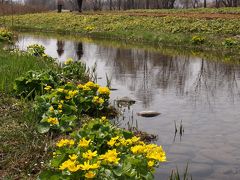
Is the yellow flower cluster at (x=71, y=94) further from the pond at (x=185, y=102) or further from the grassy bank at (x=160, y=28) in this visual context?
the grassy bank at (x=160, y=28)

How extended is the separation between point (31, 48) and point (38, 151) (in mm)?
8624

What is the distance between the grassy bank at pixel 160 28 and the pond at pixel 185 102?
3719mm

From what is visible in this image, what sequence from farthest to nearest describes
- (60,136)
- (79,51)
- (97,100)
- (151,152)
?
(79,51)
(97,100)
(60,136)
(151,152)

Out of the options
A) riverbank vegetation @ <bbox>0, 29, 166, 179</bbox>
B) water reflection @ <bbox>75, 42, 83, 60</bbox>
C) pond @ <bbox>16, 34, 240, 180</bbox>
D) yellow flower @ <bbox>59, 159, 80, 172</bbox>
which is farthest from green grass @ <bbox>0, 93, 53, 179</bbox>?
water reflection @ <bbox>75, 42, 83, 60</bbox>

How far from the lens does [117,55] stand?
725 inches

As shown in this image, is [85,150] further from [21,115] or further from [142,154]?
[21,115]

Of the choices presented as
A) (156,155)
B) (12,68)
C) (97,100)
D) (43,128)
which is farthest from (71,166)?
(12,68)

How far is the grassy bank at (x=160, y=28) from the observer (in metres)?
22.0

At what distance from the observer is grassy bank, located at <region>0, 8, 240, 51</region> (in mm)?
22047

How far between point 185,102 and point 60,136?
4.18 metres

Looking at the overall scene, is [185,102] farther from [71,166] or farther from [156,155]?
[71,166]

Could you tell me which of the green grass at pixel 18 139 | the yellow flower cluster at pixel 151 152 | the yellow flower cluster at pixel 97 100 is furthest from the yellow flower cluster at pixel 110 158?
the yellow flower cluster at pixel 97 100

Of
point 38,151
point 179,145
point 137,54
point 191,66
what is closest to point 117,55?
point 137,54

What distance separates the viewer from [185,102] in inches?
372
